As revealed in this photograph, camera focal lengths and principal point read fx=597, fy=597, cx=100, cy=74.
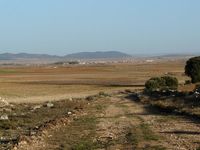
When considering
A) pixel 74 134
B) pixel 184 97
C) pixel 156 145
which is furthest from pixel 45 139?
pixel 184 97

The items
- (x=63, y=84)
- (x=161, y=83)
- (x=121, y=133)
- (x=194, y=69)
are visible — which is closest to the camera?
(x=121, y=133)

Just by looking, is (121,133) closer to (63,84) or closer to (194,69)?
(194,69)

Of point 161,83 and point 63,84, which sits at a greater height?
point 161,83

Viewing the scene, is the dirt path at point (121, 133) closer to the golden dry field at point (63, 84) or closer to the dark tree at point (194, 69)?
the golden dry field at point (63, 84)

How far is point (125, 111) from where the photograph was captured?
31266 millimetres

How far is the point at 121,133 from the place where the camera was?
66.3 ft

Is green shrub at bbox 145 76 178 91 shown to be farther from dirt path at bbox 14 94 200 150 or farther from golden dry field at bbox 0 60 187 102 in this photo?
dirt path at bbox 14 94 200 150

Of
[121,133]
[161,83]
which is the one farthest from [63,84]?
[121,133]

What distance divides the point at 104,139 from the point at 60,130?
380 centimetres

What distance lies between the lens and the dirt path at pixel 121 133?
55.4 ft

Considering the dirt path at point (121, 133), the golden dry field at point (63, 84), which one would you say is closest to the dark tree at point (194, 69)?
the golden dry field at point (63, 84)

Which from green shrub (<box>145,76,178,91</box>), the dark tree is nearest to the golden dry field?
green shrub (<box>145,76,178,91</box>)

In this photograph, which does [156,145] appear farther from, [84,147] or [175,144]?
[84,147]

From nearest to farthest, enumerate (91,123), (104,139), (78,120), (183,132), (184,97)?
1. (104,139)
2. (183,132)
3. (91,123)
4. (78,120)
5. (184,97)
